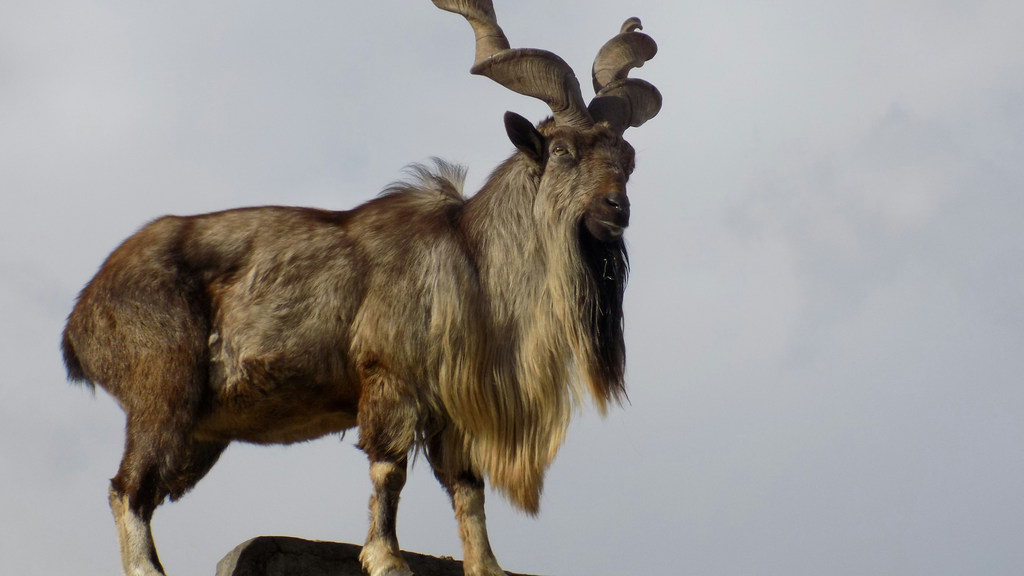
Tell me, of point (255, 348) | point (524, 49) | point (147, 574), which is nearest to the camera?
point (147, 574)

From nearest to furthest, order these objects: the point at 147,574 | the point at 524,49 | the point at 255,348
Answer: the point at 147,574
the point at 255,348
the point at 524,49

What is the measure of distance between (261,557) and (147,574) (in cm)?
59

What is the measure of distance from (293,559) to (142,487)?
885 millimetres

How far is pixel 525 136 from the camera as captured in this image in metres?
8.27

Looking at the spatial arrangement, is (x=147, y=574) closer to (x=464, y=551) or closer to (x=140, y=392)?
(x=140, y=392)

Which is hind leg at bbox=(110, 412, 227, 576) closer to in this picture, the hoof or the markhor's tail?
the markhor's tail

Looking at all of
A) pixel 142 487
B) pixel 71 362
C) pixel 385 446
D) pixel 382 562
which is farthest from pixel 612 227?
pixel 71 362

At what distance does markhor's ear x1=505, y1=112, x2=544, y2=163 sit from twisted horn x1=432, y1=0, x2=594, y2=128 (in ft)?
0.65

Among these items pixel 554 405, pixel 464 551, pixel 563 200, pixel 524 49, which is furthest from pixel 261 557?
pixel 524 49

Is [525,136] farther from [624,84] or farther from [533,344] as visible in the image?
[533,344]

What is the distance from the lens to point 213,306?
8086 millimetres

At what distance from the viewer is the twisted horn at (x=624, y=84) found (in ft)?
28.4

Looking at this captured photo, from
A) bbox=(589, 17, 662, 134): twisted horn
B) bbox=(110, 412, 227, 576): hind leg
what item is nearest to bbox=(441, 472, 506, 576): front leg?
bbox=(110, 412, 227, 576): hind leg

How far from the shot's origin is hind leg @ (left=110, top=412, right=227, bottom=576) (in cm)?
745
